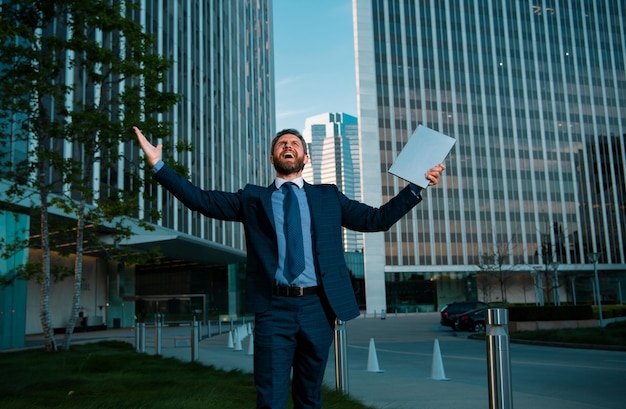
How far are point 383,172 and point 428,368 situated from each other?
5756cm

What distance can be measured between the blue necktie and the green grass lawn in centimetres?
284

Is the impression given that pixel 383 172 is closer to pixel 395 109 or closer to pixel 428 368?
pixel 395 109

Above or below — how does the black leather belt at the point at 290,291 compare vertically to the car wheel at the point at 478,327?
above

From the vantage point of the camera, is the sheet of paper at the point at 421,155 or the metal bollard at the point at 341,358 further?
the metal bollard at the point at 341,358

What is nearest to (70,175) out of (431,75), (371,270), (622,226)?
(371,270)

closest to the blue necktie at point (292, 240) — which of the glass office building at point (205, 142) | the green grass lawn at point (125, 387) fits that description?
the green grass lawn at point (125, 387)

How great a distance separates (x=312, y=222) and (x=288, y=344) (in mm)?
674

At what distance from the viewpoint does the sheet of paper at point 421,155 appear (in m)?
3.54

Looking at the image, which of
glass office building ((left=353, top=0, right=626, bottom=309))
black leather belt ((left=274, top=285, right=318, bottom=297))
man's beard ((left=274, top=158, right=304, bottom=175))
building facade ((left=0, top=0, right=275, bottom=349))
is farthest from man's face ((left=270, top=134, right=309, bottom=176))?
glass office building ((left=353, top=0, right=626, bottom=309))

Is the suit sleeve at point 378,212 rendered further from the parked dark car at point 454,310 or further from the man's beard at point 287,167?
the parked dark car at point 454,310

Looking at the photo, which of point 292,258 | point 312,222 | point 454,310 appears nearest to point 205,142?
point 454,310

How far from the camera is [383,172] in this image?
6900cm

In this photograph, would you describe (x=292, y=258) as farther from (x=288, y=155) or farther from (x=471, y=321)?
(x=471, y=321)

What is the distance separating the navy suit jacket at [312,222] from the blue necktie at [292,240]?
0.24 ft
